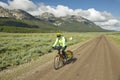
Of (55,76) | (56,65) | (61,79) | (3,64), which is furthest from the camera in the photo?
(3,64)

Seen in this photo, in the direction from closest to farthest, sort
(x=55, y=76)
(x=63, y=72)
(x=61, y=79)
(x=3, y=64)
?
(x=61, y=79)
(x=55, y=76)
(x=63, y=72)
(x=3, y=64)

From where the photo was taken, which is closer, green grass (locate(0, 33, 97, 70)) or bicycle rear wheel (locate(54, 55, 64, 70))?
bicycle rear wheel (locate(54, 55, 64, 70))

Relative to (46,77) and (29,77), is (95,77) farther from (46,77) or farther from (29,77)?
(29,77)

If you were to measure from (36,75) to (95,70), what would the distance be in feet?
13.7

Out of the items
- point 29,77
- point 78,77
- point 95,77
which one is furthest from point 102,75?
point 29,77

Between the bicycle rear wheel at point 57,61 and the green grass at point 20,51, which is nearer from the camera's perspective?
the bicycle rear wheel at point 57,61

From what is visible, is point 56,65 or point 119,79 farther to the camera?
point 56,65

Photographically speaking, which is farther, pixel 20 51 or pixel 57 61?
pixel 20 51

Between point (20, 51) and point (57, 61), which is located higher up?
point (57, 61)

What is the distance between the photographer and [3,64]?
1631 centimetres

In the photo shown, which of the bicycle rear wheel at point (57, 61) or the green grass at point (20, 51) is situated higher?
the bicycle rear wheel at point (57, 61)

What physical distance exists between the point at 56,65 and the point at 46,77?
2747 mm

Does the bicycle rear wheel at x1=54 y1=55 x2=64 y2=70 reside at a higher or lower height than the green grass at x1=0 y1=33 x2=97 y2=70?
higher

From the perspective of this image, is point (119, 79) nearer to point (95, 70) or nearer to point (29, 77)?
point (95, 70)
